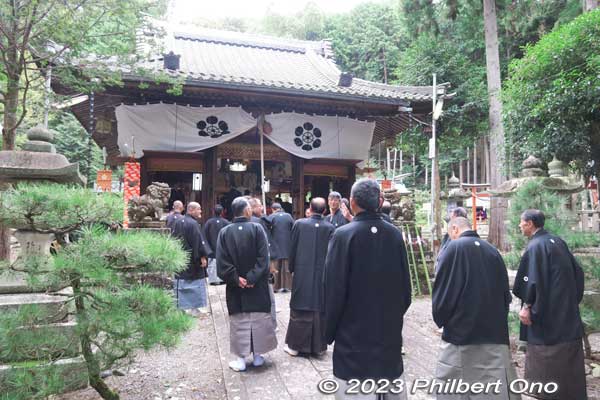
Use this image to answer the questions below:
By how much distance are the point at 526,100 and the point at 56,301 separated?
260 inches

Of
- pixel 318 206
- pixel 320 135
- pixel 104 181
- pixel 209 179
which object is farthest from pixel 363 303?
pixel 104 181

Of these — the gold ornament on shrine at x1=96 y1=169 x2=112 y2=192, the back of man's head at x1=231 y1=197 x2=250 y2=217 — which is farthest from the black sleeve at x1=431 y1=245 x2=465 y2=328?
the gold ornament on shrine at x1=96 y1=169 x2=112 y2=192

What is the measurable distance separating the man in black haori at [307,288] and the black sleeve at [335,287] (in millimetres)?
2127

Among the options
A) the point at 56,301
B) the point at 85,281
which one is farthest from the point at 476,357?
the point at 56,301

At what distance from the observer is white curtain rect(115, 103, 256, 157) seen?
912 cm

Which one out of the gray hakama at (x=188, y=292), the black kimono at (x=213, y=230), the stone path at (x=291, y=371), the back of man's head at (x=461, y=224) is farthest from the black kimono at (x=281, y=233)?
the back of man's head at (x=461, y=224)

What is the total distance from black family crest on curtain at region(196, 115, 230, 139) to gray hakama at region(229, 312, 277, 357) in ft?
20.7

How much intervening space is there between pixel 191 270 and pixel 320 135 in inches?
218

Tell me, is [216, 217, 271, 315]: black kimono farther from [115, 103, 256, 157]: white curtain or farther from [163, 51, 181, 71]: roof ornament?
[163, 51, 181, 71]: roof ornament

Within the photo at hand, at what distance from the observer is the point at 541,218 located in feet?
12.5

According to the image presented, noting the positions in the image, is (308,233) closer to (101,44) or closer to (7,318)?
(7,318)

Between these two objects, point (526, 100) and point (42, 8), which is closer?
point (42, 8)

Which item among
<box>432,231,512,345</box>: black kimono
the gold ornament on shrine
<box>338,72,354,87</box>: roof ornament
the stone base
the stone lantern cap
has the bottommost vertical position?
<box>432,231,512,345</box>: black kimono

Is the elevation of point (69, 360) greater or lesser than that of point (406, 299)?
lesser
